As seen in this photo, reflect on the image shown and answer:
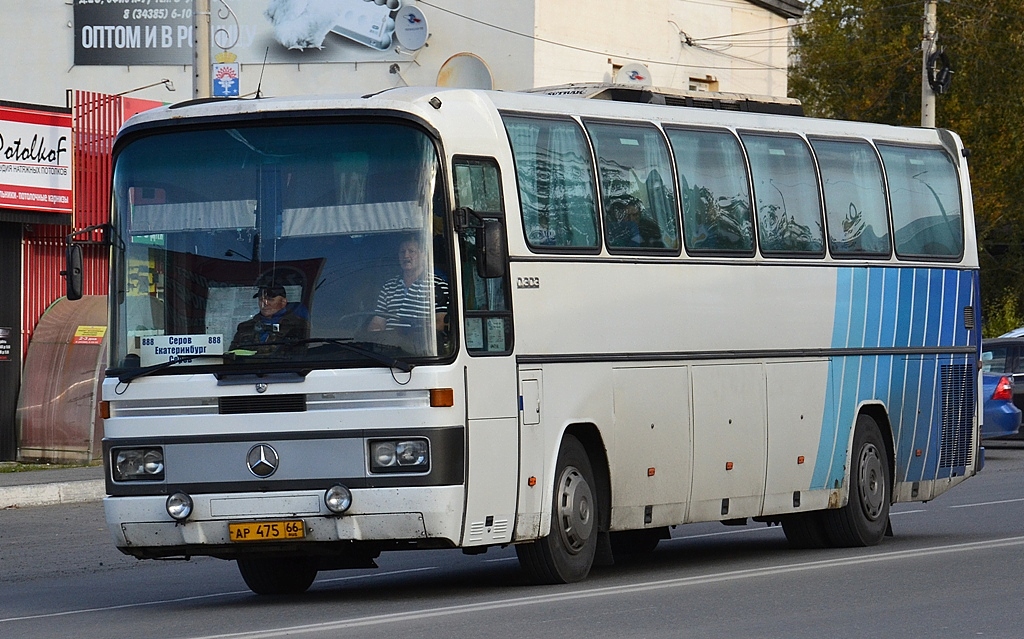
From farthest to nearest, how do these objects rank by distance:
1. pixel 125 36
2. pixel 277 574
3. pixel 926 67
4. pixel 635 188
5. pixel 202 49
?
1. pixel 125 36
2. pixel 926 67
3. pixel 202 49
4. pixel 635 188
5. pixel 277 574

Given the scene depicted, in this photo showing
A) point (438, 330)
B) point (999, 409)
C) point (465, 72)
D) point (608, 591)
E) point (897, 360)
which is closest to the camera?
point (438, 330)

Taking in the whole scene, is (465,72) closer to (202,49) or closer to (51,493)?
(202,49)

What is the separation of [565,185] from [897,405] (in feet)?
15.1

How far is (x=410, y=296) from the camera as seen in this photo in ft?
35.1

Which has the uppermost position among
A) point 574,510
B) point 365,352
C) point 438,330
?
point 438,330

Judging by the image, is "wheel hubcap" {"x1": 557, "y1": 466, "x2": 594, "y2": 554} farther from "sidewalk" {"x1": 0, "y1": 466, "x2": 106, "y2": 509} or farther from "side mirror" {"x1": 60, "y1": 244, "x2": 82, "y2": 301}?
"sidewalk" {"x1": 0, "y1": 466, "x2": 106, "y2": 509}

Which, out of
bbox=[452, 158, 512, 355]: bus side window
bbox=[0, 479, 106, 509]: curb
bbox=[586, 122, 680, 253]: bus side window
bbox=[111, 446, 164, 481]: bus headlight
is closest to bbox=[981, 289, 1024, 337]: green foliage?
bbox=[0, 479, 106, 509]: curb

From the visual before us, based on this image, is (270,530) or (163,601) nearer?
(270,530)

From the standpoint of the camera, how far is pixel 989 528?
15.9m

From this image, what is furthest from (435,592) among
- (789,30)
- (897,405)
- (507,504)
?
(789,30)

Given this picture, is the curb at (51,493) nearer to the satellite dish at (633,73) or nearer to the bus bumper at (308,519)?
the bus bumper at (308,519)

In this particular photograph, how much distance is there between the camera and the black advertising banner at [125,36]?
5356 centimetres

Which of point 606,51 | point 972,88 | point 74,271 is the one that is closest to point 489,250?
point 74,271

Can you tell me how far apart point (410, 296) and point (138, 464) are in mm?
1880
